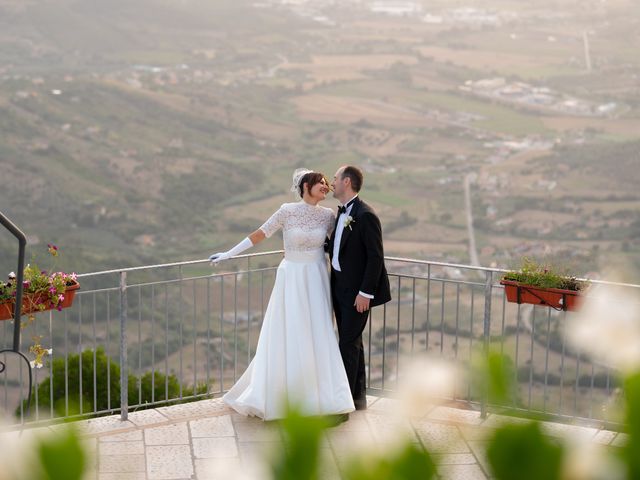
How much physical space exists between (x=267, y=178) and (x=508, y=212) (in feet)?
44.0

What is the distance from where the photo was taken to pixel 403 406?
426 millimetres

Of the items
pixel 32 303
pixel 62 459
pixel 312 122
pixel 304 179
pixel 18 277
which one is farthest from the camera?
pixel 312 122

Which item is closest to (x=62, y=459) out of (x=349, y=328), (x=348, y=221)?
(x=348, y=221)

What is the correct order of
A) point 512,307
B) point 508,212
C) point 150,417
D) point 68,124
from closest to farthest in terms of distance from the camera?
point 150,417, point 512,307, point 508,212, point 68,124

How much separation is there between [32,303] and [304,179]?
58.6 inches

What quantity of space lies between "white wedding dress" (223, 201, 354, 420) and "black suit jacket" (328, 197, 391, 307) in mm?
113

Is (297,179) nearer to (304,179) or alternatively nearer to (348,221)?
(304,179)

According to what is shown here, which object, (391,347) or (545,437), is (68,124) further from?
(545,437)

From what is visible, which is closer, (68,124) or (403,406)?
(403,406)

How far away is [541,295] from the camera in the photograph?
5.38 meters

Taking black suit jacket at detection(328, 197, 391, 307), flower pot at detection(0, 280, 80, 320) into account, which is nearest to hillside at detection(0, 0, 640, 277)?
flower pot at detection(0, 280, 80, 320)

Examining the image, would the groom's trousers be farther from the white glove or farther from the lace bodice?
the white glove

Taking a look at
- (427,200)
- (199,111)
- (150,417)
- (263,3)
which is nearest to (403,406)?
(150,417)

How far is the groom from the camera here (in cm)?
513
